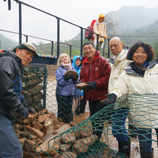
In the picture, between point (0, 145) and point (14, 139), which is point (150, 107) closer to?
point (14, 139)

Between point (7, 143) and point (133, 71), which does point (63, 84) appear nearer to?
point (133, 71)

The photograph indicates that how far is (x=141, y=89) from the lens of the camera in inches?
60.2

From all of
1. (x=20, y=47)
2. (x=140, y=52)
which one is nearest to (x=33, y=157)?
(x=20, y=47)

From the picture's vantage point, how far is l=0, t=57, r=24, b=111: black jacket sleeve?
3.95 feet

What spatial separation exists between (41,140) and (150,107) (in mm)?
1336

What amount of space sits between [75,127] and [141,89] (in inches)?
30.9

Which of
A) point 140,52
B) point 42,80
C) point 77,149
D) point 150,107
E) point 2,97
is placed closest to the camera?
point 2,97

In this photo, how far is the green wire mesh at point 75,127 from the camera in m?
1.42

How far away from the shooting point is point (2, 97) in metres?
1.23

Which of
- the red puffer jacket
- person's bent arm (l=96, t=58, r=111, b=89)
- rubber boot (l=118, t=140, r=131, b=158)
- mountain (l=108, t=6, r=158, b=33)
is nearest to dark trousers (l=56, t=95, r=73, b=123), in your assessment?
the red puffer jacket

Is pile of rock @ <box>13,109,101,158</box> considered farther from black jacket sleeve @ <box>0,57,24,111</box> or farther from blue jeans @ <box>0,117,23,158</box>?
black jacket sleeve @ <box>0,57,24,111</box>

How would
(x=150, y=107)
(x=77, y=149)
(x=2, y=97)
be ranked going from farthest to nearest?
(x=77, y=149) < (x=150, y=107) < (x=2, y=97)

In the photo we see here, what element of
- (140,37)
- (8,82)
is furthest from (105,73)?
(140,37)

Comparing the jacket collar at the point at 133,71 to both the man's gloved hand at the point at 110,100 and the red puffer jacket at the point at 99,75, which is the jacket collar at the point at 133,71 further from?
the red puffer jacket at the point at 99,75
